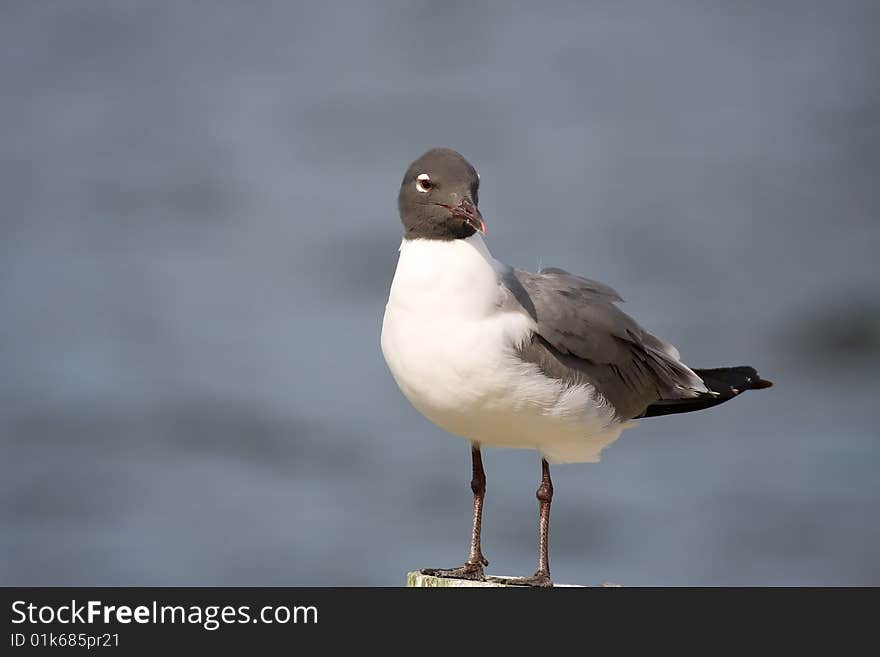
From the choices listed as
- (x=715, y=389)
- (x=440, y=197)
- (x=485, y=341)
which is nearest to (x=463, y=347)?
(x=485, y=341)

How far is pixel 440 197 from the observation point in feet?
20.1

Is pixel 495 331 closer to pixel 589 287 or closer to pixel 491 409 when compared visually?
pixel 491 409

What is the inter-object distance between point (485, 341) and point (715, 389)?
1.80m

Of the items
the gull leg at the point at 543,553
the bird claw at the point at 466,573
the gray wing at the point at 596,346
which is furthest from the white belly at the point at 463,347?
the bird claw at the point at 466,573

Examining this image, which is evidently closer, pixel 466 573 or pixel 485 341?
pixel 485 341

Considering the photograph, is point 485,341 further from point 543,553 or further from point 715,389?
point 715,389

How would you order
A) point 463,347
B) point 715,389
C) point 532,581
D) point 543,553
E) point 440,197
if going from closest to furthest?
point 463,347, point 440,197, point 532,581, point 543,553, point 715,389

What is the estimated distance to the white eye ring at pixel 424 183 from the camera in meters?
6.14

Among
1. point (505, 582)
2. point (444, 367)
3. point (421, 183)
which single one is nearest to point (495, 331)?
point (444, 367)

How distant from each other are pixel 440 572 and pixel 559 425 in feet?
2.86

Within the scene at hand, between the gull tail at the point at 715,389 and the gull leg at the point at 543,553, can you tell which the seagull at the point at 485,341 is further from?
the gull tail at the point at 715,389

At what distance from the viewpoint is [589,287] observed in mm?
6750

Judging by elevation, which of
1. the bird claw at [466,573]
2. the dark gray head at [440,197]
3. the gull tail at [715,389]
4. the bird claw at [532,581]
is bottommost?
the bird claw at [532,581]
